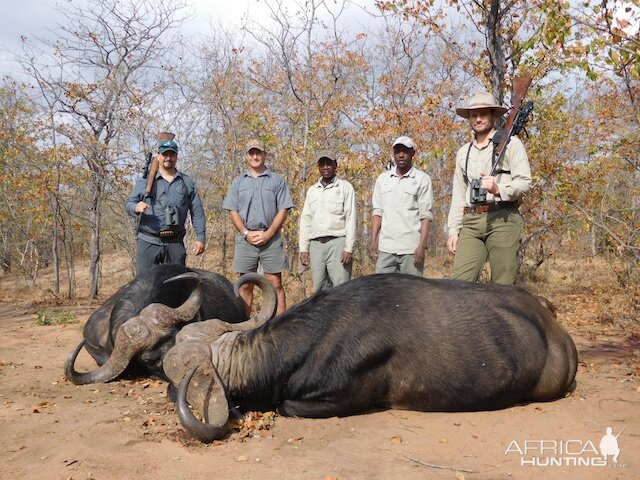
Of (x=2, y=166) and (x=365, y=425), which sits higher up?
(x=2, y=166)

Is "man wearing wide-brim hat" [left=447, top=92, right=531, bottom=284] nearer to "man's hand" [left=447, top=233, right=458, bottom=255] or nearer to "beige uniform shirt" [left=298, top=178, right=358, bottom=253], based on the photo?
"man's hand" [left=447, top=233, right=458, bottom=255]

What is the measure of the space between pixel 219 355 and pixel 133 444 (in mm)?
862

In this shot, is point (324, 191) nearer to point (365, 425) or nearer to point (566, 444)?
point (365, 425)

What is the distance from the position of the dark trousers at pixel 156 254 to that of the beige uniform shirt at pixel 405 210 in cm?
257

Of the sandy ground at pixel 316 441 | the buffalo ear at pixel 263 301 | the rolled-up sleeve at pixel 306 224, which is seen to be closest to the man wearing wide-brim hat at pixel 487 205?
the sandy ground at pixel 316 441

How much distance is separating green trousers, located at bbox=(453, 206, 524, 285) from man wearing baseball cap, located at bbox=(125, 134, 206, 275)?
3352mm

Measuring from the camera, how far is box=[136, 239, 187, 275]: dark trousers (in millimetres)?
7027

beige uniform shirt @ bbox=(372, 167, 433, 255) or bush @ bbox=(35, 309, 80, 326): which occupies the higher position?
beige uniform shirt @ bbox=(372, 167, 433, 255)

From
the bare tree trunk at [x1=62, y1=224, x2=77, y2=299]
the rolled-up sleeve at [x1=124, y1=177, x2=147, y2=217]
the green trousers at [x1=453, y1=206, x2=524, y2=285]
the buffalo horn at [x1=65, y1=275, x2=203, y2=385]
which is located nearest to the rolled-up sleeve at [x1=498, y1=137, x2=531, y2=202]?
the green trousers at [x1=453, y1=206, x2=524, y2=285]

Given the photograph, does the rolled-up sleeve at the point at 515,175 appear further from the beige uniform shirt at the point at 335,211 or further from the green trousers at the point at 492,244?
the beige uniform shirt at the point at 335,211

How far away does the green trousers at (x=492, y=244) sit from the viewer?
5.28 meters

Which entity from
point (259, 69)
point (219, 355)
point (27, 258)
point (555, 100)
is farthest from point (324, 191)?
point (27, 258)

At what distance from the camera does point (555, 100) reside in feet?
37.3

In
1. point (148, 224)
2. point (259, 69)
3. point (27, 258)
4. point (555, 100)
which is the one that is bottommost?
point (27, 258)
